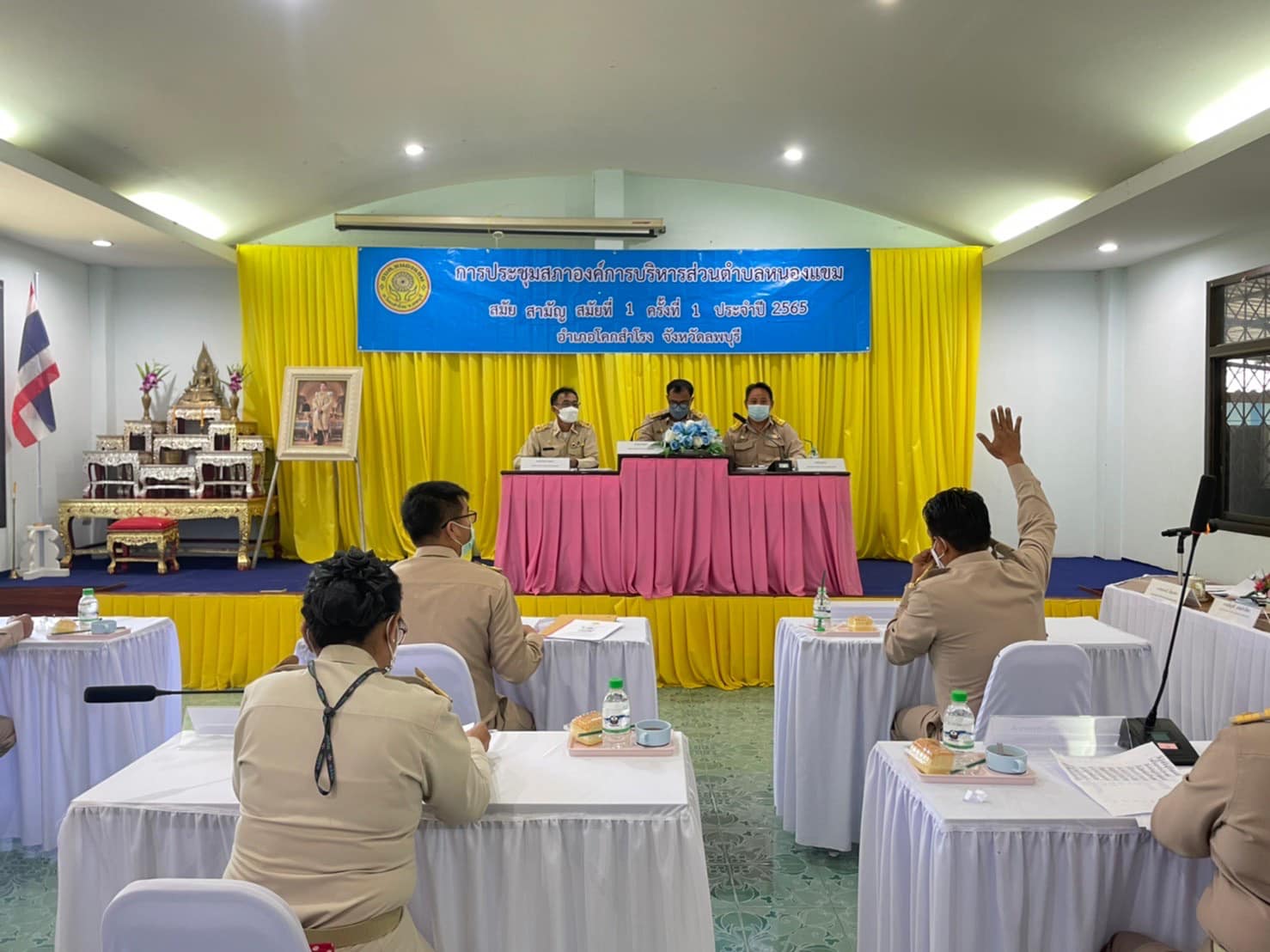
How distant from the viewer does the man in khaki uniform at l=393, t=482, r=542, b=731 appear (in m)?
2.48

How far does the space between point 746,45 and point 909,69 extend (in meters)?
0.90

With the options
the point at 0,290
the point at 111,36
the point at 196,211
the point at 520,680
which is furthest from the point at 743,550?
the point at 0,290

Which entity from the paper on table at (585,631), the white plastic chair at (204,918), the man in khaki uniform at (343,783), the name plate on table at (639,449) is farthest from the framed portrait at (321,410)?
the white plastic chair at (204,918)

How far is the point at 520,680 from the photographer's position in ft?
8.37

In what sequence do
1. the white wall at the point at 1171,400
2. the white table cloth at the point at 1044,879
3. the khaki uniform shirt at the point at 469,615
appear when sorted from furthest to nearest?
the white wall at the point at 1171,400 < the khaki uniform shirt at the point at 469,615 < the white table cloth at the point at 1044,879

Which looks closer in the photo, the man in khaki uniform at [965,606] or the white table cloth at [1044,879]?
the white table cloth at [1044,879]

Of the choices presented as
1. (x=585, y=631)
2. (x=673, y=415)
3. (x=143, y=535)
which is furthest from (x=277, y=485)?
(x=585, y=631)

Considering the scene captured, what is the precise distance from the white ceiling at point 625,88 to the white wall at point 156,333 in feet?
3.68

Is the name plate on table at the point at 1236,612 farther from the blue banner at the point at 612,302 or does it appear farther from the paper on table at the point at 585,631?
the blue banner at the point at 612,302

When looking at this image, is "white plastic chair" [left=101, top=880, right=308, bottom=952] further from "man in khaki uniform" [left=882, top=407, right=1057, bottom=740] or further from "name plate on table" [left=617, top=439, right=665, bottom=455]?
"name plate on table" [left=617, top=439, right=665, bottom=455]

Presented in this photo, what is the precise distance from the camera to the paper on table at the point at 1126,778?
62.1 inches

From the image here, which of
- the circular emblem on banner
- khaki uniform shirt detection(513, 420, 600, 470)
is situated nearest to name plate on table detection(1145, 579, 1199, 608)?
khaki uniform shirt detection(513, 420, 600, 470)

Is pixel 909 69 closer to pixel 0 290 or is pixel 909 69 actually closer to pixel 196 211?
pixel 196 211

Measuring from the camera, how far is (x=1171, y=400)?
20.8 feet
